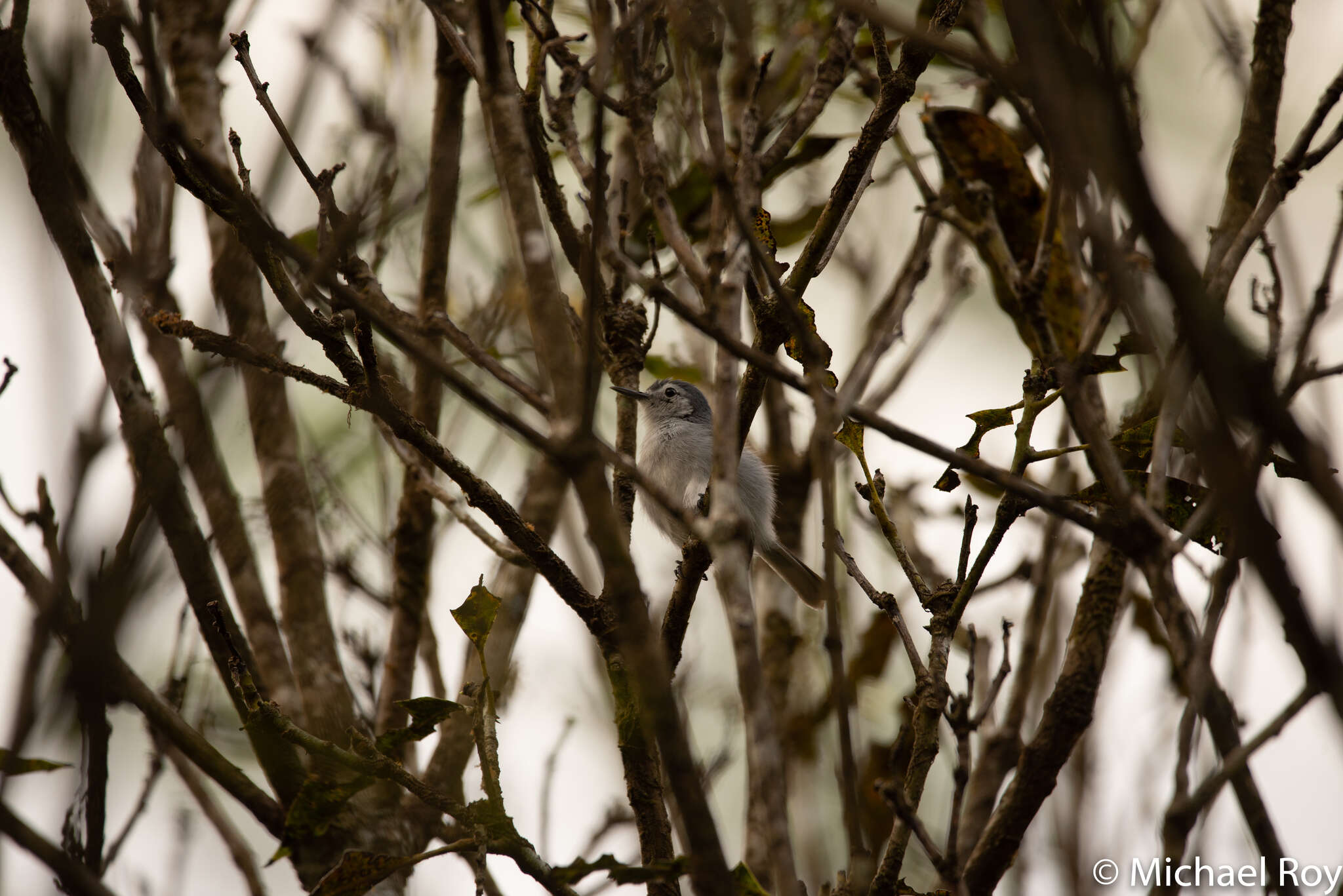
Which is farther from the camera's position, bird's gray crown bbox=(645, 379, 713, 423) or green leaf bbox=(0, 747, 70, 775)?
bird's gray crown bbox=(645, 379, 713, 423)

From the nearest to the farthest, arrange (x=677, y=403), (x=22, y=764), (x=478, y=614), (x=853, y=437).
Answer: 1. (x=22, y=764)
2. (x=478, y=614)
3. (x=853, y=437)
4. (x=677, y=403)

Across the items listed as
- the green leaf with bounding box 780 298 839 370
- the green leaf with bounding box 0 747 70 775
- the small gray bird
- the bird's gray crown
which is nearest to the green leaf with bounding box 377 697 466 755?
the green leaf with bounding box 0 747 70 775

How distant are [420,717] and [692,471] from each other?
3.68 m

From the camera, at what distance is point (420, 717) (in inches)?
87.4

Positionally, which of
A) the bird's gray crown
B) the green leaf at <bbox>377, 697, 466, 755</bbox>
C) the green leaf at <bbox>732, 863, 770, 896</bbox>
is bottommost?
the green leaf at <bbox>732, 863, 770, 896</bbox>

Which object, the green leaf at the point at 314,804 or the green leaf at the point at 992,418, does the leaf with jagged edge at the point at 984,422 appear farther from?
the green leaf at the point at 314,804

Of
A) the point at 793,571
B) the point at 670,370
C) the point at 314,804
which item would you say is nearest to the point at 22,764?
the point at 314,804

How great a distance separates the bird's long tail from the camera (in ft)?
17.8

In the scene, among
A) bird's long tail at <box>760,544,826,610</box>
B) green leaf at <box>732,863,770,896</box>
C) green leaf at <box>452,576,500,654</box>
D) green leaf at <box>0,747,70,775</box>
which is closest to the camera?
green leaf at <box>0,747,70,775</box>

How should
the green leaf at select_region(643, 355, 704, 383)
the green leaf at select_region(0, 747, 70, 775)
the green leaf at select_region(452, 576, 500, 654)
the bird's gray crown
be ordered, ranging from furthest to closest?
the bird's gray crown < the green leaf at select_region(643, 355, 704, 383) < the green leaf at select_region(452, 576, 500, 654) < the green leaf at select_region(0, 747, 70, 775)

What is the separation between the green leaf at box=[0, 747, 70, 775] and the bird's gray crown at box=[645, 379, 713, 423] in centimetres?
443

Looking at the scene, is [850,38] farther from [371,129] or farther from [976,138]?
[371,129]

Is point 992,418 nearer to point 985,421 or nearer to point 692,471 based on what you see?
point 985,421

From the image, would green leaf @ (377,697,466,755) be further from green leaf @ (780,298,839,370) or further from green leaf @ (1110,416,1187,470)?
green leaf @ (1110,416,1187,470)
